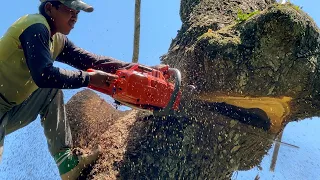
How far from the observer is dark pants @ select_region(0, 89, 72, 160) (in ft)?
9.87

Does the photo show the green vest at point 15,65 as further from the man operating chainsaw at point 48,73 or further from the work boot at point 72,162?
the work boot at point 72,162

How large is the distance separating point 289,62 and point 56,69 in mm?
1582

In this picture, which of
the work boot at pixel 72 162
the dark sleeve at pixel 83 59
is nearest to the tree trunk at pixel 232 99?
the work boot at pixel 72 162

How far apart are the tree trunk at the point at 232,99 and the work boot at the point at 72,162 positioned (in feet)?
0.38

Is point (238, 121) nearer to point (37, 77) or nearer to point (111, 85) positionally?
point (111, 85)

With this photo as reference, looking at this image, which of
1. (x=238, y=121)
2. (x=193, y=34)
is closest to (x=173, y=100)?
(x=238, y=121)

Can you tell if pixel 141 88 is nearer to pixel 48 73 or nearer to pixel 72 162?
pixel 48 73

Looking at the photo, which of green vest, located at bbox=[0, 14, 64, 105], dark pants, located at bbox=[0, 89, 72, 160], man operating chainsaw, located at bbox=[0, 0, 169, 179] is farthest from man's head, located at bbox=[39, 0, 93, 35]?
dark pants, located at bbox=[0, 89, 72, 160]

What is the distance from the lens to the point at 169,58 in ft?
11.6

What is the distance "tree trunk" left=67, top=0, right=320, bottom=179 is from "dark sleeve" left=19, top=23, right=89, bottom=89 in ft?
2.74

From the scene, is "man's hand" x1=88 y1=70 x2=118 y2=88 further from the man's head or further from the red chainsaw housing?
the man's head

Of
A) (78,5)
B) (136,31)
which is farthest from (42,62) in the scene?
(136,31)

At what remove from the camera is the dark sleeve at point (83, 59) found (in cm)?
321

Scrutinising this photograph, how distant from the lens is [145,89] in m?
2.73
